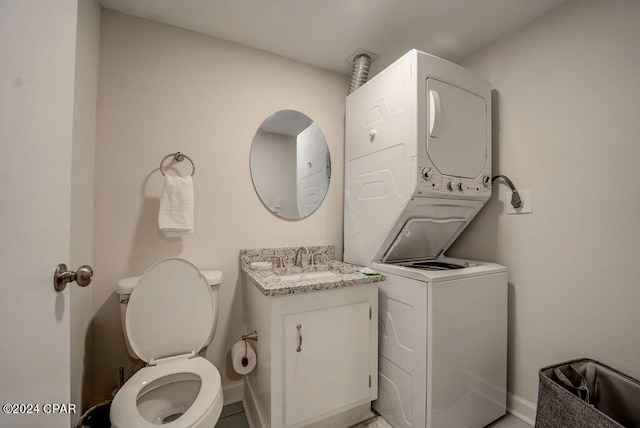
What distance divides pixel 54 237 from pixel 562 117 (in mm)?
2386

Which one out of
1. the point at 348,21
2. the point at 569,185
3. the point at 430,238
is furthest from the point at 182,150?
the point at 569,185

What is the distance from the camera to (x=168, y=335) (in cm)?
139

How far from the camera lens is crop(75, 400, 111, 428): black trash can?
1.23 metres

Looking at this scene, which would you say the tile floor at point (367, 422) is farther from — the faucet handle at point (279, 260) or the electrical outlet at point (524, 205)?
the electrical outlet at point (524, 205)

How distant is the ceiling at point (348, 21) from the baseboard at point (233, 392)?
2517 millimetres

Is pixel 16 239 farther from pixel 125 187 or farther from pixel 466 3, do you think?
pixel 466 3

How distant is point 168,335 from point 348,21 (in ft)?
7.22

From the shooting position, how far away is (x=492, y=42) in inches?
73.8

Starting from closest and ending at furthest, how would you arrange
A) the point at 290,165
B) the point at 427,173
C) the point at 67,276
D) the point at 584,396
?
the point at 67,276 → the point at 584,396 → the point at 427,173 → the point at 290,165

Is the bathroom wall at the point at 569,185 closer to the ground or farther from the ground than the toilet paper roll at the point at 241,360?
farther from the ground

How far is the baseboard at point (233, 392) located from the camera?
1814mm

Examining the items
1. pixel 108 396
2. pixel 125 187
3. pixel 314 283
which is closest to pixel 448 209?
pixel 314 283

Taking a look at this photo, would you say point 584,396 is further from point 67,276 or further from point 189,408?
point 67,276

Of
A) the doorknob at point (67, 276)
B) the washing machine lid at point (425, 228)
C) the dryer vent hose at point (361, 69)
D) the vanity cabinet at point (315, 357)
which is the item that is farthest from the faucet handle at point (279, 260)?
the dryer vent hose at point (361, 69)
